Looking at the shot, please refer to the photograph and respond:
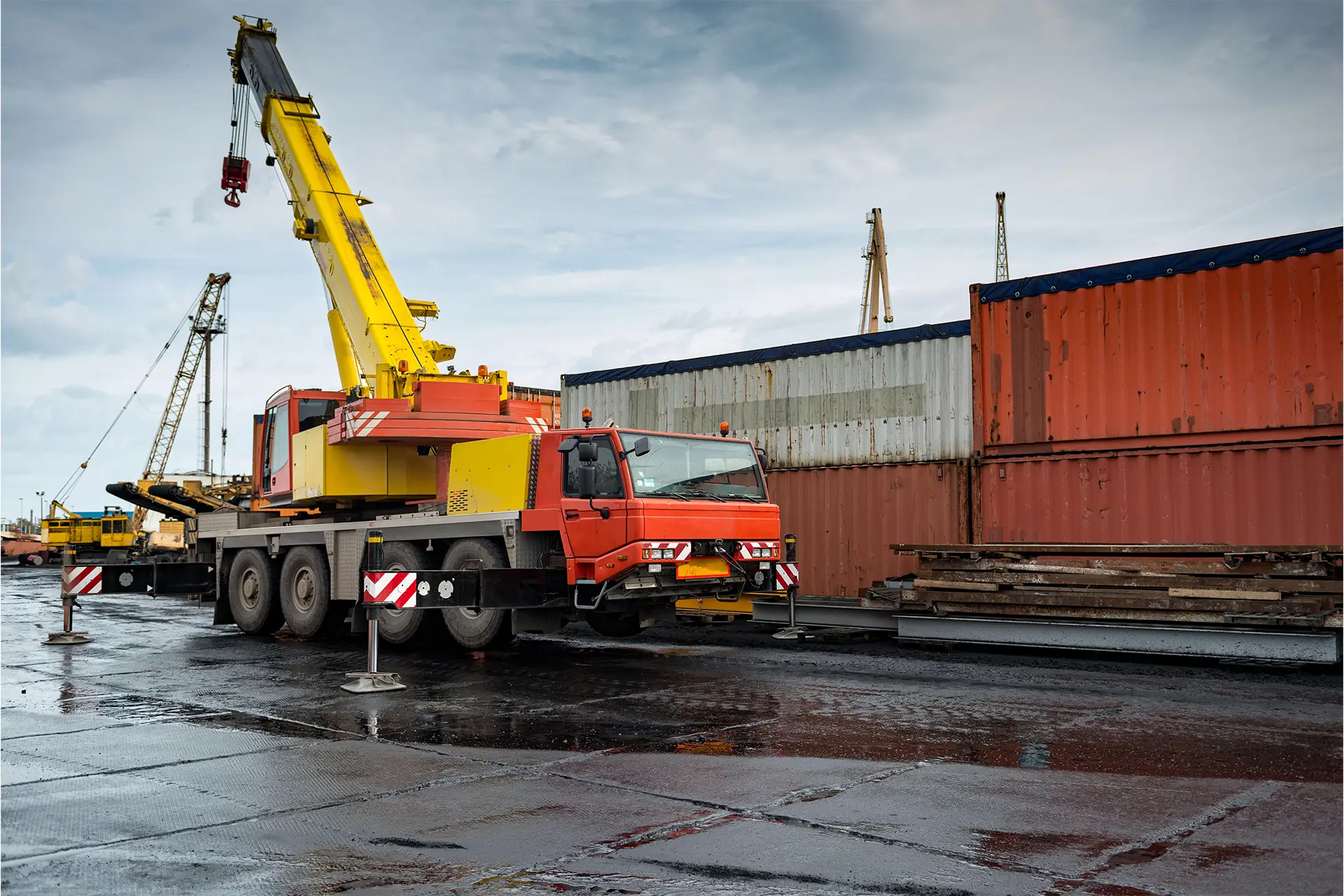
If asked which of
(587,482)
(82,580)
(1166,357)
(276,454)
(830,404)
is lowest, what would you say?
(82,580)

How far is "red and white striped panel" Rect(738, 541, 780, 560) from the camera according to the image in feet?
36.1

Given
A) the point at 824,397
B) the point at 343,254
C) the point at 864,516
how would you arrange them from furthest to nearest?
the point at 824,397
the point at 864,516
the point at 343,254

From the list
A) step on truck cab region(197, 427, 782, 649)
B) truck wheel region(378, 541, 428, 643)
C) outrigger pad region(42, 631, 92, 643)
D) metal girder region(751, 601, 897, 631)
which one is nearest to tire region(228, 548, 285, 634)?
outrigger pad region(42, 631, 92, 643)

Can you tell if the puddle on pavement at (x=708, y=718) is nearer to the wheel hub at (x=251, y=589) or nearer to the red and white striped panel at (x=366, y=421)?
the red and white striped panel at (x=366, y=421)

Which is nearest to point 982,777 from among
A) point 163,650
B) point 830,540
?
point 830,540

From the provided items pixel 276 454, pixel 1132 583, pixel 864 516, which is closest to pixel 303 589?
pixel 276 454

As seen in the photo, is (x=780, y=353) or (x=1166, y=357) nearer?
(x=1166, y=357)

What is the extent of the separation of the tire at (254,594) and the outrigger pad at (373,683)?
5520mm

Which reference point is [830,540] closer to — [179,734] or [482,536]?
[482,536]

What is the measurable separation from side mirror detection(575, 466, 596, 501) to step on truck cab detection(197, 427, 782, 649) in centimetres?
1

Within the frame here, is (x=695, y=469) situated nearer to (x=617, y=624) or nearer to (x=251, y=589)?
(x=617, y=624)

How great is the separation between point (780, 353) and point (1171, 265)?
5.30 metres

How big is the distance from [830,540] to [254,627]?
7.62 m

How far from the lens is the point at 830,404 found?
14.8 m
